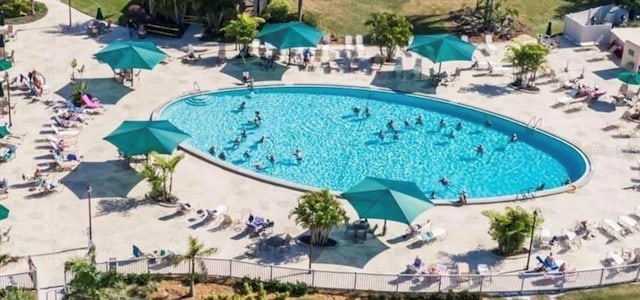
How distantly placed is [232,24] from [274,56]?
318 cm

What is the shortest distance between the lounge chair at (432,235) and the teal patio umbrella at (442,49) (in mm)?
15501

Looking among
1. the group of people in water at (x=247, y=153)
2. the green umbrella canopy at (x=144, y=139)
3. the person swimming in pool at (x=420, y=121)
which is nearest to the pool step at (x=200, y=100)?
the group of people in water at (x=247, y=153)

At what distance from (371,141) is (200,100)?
940 cm

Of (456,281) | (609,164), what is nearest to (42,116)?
(456,281)

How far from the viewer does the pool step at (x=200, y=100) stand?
4947 cm

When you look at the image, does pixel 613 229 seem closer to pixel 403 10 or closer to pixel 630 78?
pixel 630 78

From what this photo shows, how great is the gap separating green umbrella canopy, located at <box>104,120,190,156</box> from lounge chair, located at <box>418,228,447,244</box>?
11116mm

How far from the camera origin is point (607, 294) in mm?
34812

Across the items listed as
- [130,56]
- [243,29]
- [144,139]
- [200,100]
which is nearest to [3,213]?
[144,139]

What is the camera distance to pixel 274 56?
179ft

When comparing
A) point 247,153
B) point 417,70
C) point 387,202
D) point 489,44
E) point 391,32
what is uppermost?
point 391,32

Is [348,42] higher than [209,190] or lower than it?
higher

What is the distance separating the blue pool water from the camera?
44.1m

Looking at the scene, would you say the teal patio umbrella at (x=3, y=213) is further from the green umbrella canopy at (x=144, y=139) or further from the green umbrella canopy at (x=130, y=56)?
the green umbrella canopy at (x=130, y=56)
